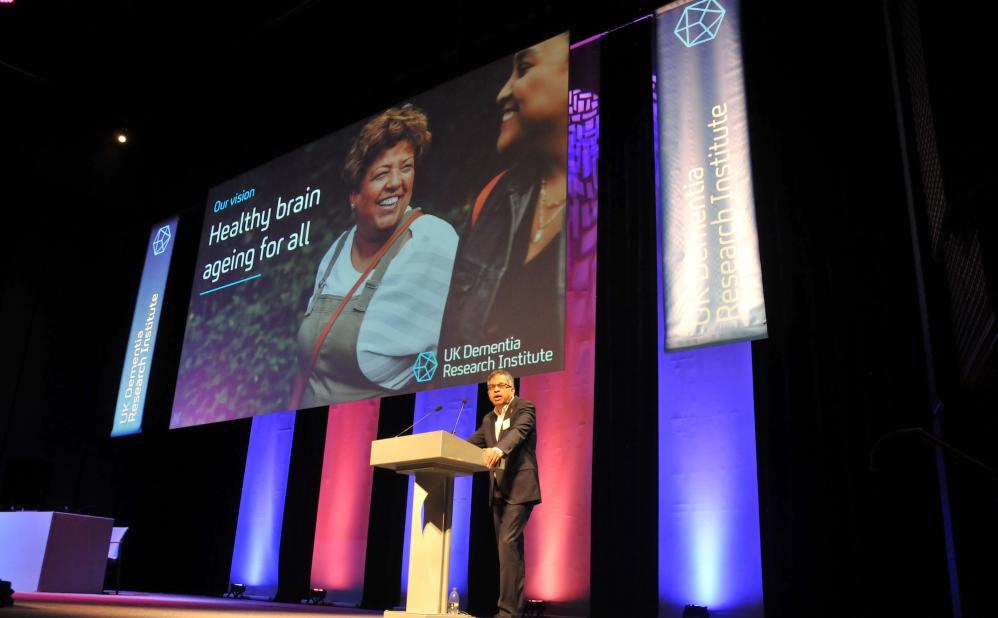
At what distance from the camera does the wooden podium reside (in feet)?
10.1

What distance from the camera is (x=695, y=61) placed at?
5.21 meters

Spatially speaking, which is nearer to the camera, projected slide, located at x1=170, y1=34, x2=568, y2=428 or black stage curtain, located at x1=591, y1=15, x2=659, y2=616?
black stage curtain, located at x1=591, y1=15, x2=659, y2=616

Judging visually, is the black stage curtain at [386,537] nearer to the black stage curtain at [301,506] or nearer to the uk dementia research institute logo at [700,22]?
the black stage curtain at [301,506]

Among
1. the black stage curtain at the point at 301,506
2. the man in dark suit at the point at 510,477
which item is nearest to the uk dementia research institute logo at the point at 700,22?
the man in dark suit at the point at 510,477

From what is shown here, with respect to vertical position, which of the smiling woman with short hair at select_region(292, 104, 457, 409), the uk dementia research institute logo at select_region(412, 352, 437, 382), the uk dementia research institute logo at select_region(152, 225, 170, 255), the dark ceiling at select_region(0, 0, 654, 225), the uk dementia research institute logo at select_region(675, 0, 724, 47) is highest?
the dark ceiling at select_region(0, 0, 654, 225)

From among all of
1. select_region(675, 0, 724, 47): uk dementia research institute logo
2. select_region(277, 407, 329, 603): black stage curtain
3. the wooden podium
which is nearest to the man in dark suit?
the wooden podium

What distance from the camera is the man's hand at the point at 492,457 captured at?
326 centimetres

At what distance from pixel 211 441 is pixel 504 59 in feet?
15.3

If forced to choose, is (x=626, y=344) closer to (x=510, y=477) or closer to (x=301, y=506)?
(x=510, y=477)

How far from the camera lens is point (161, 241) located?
894 centimetres

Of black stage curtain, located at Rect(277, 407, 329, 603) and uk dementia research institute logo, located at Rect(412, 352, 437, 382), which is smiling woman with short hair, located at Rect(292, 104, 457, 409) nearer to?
uk dementia research institute logo, located at Rect(412, 352, 437, 382)

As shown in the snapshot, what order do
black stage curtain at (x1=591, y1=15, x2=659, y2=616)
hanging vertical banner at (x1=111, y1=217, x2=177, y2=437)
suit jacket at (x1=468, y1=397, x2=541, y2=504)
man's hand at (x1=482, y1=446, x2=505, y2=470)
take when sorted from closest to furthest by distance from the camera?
man's hand at (x1=482, y1=446, x2=505, y2=470) → suit jacket at (x1=468, y1=397, x2=541, y2=504) → black stage curtain at (x1=591, y1=15, x2=659, y2=616) → hanging vertical banner at (x1=111, y1=217, x2=177, y2=437)

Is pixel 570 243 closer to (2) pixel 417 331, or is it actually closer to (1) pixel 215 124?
(2) pixel 417 331

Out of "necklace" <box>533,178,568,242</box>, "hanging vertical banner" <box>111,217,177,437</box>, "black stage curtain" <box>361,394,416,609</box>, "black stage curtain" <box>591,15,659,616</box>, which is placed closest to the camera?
"black stage curtain" <box>591,15,659,616</box>
